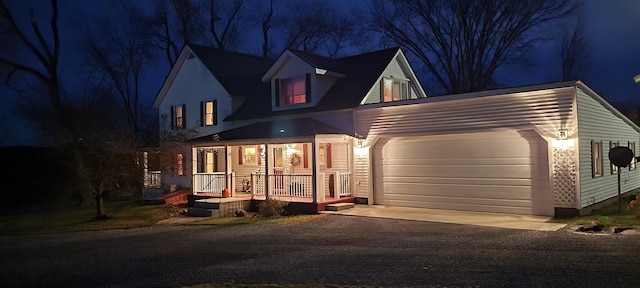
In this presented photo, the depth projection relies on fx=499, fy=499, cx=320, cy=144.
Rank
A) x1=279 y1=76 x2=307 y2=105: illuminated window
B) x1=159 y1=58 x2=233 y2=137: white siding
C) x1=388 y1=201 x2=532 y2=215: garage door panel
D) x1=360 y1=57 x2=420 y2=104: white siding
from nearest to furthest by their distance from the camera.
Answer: x1=388 y1=201 x2=532 y2=215: garage door panel
x1=360 y1=57 x2=420 y2=104: white siding
x1=279 y1=76 x2=307 y2=105: illuminated window
x1=159 y1=58 x2=233 y2=137: white siding

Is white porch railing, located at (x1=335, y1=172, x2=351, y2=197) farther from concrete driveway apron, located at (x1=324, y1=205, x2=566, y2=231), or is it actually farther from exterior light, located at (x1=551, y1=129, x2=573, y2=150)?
exterior light, located at (x1=551, y1=129, x2=573, y2=150)

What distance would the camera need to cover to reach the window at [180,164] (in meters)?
20.9

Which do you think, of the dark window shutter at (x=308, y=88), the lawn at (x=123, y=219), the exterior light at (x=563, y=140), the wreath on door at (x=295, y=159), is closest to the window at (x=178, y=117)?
the lawn at (x=123, y=219)

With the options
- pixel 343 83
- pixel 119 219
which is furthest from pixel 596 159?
pixel 119 219

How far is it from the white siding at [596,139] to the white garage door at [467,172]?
38.8 inches

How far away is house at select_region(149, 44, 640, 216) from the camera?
543 inches

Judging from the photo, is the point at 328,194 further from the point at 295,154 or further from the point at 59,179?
the point at 59,179

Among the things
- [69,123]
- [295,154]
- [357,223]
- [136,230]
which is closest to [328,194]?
[295,154]

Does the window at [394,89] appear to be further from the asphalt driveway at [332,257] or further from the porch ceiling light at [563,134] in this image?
the asphalt driveway at [332,257]

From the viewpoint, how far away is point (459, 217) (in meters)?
14.1

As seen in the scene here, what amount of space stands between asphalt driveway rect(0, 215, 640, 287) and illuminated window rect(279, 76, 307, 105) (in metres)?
8.07

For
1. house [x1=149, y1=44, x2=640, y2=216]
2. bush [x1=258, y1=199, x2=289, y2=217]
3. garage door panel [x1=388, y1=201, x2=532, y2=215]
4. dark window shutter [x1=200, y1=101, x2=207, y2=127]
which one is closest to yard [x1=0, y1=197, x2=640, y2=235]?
bush [x1=258, y1=199, x2=289, y2=217]

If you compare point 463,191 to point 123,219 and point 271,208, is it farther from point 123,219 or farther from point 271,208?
point 123,219

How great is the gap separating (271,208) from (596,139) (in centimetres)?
1009
